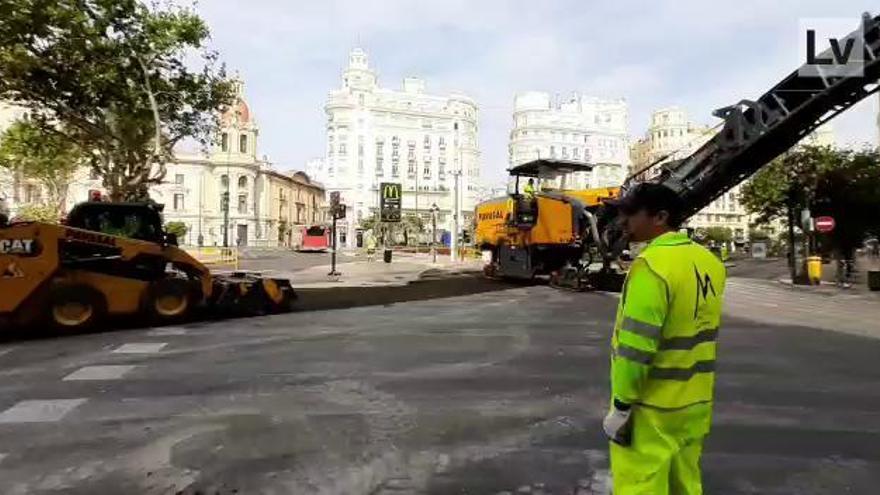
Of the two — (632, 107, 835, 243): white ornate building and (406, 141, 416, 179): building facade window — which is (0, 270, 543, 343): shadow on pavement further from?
(406, 141, 416, 179): building facade window

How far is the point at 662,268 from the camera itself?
9.16 feet

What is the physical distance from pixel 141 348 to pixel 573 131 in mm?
146987

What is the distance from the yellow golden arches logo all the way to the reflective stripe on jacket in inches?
Answer: 1562

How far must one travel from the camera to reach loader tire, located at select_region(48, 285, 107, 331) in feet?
37.5

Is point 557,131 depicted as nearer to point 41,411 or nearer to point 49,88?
point 49,88

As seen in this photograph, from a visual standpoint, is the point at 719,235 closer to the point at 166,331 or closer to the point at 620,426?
the point at 166,331

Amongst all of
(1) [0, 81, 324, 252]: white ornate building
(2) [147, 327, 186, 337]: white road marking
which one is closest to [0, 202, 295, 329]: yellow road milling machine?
(2) [147, 327, 186, 337]: white road marking

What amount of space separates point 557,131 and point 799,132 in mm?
134335

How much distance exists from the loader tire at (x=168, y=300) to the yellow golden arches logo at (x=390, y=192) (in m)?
29.6

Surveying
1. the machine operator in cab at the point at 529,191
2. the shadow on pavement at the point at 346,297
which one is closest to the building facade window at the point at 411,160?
the shadow on pavement at the point at 346,297

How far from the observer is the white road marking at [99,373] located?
7962 mm

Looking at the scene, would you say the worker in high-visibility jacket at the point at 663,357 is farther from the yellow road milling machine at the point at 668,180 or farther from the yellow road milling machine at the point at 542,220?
the yellow road milling machine at the point at 542,220

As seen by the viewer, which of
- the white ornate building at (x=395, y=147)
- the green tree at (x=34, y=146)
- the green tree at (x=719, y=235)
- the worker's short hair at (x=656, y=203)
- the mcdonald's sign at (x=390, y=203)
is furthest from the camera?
the white ornate building at (x=395, y=147)

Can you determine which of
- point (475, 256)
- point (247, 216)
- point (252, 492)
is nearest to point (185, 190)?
point (247, 216)
